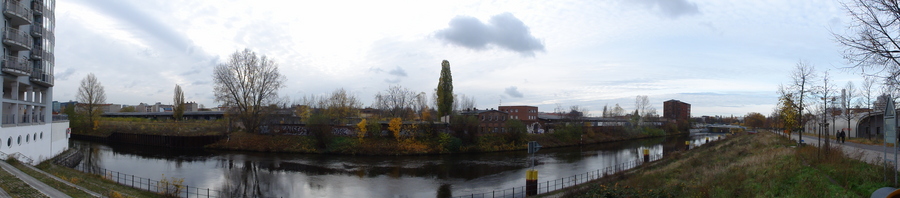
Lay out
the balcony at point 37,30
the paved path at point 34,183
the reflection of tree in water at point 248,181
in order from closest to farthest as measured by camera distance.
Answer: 1. the paved path at point 34,183
2. the reflection of tree in water at point 248,181
3. the balcony at point 37,30

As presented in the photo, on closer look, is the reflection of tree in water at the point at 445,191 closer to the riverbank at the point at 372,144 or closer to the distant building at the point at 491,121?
the riverbank at the point at 372,144

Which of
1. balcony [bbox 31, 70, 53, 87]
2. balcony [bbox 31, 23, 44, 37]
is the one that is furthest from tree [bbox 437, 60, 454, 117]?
balcony [bbox 31, 23, 44, 37]

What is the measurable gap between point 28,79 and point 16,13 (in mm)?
5171

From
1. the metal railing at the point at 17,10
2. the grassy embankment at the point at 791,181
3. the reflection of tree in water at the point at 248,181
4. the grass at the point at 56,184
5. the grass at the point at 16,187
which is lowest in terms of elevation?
the reflection of tree in water at the point at 248,181

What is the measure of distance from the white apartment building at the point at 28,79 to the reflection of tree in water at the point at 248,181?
10.4m

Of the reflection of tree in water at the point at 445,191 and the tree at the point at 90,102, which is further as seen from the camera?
the tree at the point at 90,102

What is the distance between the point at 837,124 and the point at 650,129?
4162 centimetres

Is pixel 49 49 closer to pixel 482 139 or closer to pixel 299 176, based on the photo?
pixel 299 176

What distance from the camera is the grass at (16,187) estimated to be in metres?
13.0

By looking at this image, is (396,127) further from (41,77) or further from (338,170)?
(41,77)

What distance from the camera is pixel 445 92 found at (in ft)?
206

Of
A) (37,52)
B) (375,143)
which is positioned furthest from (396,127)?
(37,52)

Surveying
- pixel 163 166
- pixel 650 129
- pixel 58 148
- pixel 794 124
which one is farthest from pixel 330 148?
pixel 650 129

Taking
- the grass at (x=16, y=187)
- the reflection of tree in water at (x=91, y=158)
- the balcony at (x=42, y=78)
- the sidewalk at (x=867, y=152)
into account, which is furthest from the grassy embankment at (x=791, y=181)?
the reflection of tree in water at (x=91, y=158)
